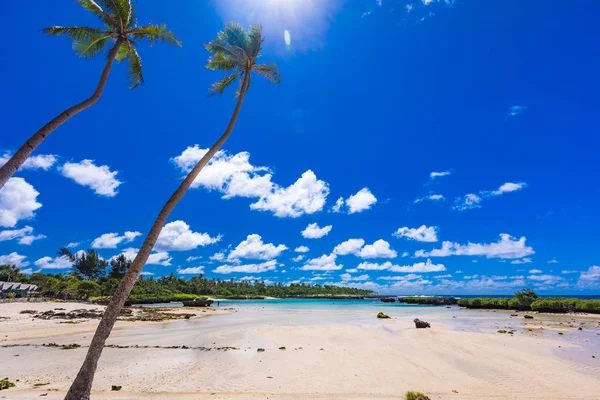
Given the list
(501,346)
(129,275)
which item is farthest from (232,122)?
(501,346)

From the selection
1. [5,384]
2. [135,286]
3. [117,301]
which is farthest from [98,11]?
[135,286]

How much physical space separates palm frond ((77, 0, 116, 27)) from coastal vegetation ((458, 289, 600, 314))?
73.2 meters

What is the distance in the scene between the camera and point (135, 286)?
101812 mm

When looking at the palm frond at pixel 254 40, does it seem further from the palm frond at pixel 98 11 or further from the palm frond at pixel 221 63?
the palm frond at pixel 98 11

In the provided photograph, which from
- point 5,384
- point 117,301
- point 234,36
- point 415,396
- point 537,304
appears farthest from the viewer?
point 537,304

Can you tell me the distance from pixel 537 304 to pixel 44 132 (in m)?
74.2

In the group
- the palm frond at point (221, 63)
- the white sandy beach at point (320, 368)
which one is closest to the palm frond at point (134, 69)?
the palm frond at point (221, 63)

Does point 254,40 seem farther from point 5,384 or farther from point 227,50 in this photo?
point 5,384

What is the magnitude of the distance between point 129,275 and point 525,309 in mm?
75918

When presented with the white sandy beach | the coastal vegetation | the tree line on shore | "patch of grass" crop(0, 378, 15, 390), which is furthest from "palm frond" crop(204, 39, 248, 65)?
the tree line on shore

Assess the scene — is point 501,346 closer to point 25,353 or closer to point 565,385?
point 565,385

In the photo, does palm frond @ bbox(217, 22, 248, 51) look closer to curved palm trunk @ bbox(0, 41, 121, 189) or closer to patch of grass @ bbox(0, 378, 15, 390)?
curved palm trunk @ bbox(0, 41, 121, 189)

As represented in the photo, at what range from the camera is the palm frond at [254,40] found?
13359 millimetres

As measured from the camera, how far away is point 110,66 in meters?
11.0
